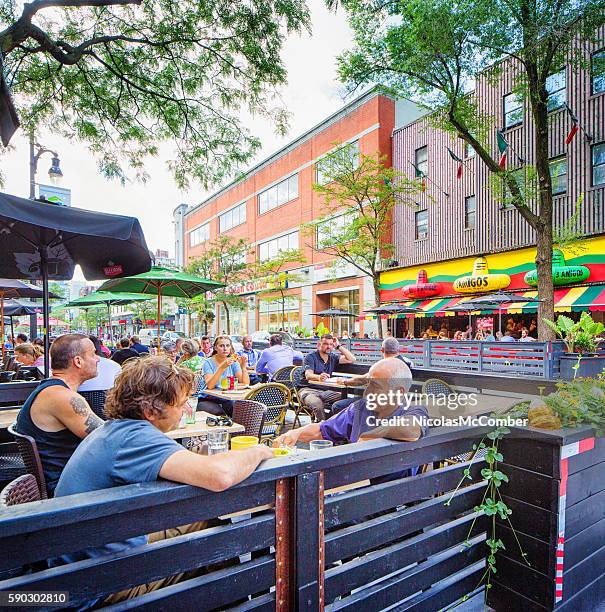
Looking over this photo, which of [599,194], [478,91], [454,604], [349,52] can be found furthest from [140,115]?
[478,91]

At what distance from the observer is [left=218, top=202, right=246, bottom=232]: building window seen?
39688 millimetres

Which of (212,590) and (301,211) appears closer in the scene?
(212,590)

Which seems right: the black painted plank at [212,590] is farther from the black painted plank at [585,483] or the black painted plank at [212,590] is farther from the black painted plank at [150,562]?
the black painted plank at [585,483]

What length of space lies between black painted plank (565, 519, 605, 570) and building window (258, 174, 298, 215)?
30928 millimetres

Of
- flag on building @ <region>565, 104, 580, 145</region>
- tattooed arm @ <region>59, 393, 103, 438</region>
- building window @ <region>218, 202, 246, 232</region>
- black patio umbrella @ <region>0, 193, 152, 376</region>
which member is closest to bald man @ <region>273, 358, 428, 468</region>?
tattooed arm @ <region>59, 393, 103, 438</region>

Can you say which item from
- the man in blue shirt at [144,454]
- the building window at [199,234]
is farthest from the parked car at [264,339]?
the building window at [199,234]

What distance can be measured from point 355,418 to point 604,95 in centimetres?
1869

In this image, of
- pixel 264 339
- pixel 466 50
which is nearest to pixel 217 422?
pixel 466 50

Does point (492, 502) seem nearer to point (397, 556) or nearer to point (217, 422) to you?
point (397, 556)

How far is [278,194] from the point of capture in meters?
34.3

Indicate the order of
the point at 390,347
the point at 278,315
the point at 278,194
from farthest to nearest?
the point at 278,194
the point at 278,315
the point at 390,347

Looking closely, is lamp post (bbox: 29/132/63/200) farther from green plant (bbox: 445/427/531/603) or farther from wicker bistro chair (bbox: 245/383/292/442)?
green plant (bbox: 445/427/531/603)

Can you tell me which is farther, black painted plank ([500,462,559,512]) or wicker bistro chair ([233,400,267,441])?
wicker bistro chair ([233,400,267,441])

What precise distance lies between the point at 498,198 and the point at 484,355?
16.3 ft
